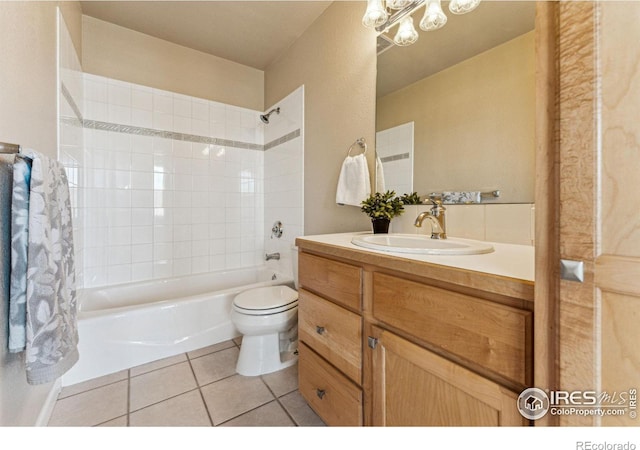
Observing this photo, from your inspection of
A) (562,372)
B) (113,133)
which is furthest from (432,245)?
(113,133)

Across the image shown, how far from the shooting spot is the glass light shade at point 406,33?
4.41 ft

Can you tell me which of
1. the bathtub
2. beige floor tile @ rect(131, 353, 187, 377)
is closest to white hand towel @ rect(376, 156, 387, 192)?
the bathtub

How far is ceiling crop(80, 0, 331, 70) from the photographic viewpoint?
6.08ft


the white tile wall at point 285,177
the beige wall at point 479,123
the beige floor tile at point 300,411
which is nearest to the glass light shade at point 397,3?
the beige wall at point 479,123

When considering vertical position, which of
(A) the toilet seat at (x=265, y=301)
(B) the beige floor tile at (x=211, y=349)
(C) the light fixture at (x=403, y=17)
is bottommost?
(B) the beige floor tile at (x=211, y=349)

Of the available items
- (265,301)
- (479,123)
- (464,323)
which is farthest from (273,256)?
(464,323)

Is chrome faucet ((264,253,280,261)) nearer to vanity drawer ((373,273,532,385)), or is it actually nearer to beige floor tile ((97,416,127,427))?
beige floor tile ((97,416,127,427))

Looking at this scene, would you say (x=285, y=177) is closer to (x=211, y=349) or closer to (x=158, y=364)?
(x=211, y=349)

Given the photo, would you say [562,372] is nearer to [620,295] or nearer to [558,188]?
[620,295]

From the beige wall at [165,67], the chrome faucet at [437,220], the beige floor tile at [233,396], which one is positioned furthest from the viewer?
the beige wall at [165,67]

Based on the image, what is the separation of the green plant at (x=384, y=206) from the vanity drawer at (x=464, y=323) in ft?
2.00

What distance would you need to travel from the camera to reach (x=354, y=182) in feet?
5.27

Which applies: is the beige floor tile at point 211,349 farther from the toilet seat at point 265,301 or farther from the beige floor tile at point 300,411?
the beige floor tile at point 300,411

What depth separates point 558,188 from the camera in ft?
1.42
